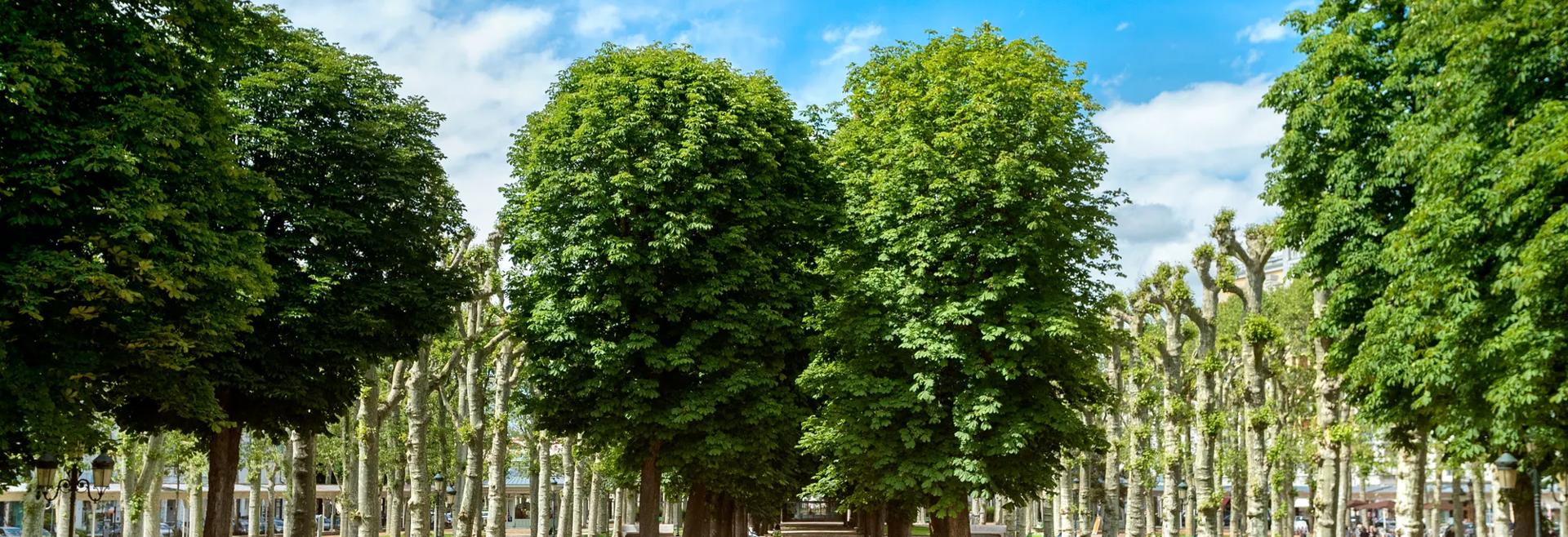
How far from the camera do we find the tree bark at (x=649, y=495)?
26891 millimetres

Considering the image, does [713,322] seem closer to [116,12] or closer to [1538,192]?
[116,12]

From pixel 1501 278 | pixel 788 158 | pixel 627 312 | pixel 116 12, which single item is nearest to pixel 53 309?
pixel 116 12

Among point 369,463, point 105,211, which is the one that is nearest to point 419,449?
point 369,463

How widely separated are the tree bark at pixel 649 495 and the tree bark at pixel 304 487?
6.84 metres

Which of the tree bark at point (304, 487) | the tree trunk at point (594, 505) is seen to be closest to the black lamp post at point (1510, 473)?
the tree bark at point (304, 487)

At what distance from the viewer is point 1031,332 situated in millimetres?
25016

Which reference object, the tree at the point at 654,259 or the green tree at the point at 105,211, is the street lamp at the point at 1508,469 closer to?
the tree at the point at 654,259

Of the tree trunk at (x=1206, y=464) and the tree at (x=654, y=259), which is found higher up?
the tree at (x=654, y=259)

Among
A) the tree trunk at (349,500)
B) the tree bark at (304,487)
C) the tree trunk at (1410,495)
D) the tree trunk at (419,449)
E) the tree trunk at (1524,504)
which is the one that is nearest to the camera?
the tree trunk at (1524,504)

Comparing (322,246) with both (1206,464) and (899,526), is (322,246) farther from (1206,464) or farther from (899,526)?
(1206,464)

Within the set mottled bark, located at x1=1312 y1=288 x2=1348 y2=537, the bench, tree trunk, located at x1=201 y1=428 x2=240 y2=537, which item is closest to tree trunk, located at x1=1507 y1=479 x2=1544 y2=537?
mottled bark, located at x1=1312 y1=288 x2=1348 y2=537

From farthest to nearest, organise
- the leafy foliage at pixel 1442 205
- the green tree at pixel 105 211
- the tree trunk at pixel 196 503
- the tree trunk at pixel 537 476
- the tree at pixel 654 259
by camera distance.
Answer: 1. the tree trunk at pixel 196 503
2. the tree trunk at pixel 537 476
3. the tree at pixel 654 259
4. the leafy foliage at pixel 1442 205
5. the green tree at pixel 105 211

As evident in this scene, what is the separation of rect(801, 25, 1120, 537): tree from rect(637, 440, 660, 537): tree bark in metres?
3.54

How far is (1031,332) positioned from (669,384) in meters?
8.06
